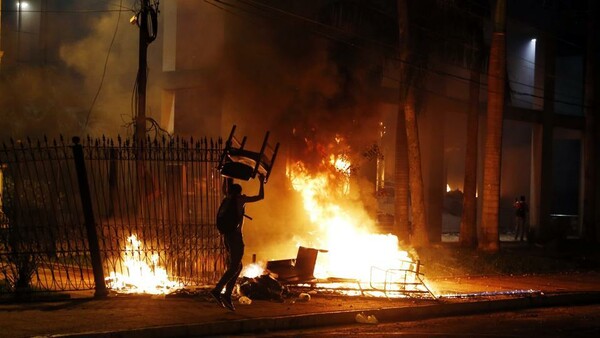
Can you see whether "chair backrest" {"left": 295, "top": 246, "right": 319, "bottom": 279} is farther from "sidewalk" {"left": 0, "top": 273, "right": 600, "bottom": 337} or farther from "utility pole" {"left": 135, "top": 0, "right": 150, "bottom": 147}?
"utility pole" {"left": 135, "top": 0, "right": 150, "bottom": 147}

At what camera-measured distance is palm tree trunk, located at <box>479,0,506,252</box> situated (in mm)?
16594

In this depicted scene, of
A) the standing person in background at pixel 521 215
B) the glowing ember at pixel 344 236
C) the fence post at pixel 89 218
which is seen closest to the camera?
the fence post at pixel 89 218

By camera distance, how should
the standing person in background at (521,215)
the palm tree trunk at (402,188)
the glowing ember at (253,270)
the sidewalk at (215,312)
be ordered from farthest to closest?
the standing person in background at (521,215) < the palm tree trunk at (402,188) < the glowing ember at (253,270) < the sidewalk at (215,312)

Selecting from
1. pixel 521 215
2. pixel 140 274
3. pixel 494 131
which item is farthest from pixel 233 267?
pixel 521 215

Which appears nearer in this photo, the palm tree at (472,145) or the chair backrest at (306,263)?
the chair backrest at (306,263)

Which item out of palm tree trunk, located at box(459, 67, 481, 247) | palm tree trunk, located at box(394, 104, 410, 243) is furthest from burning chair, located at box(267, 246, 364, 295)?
palm tree trunk, located at box(459, 67, 481, 247)

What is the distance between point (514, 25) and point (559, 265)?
11492mm

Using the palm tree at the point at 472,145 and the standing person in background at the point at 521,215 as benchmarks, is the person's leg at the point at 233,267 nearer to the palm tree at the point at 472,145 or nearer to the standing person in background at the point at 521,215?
the palm tree at the point at 472,145

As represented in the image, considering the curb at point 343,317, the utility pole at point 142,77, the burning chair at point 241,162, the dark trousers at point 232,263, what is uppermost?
the utility pole at point 142,77

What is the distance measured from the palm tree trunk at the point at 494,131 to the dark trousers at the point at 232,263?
9303 mm

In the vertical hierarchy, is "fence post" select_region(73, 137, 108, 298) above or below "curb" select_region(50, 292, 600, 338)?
above

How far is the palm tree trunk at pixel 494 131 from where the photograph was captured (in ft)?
54.4

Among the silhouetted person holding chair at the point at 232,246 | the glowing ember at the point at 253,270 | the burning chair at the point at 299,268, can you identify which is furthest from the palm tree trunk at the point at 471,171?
the silhouetted person holding chair at the point at 232,246

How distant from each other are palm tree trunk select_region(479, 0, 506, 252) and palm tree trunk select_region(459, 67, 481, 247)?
54.8 inches
